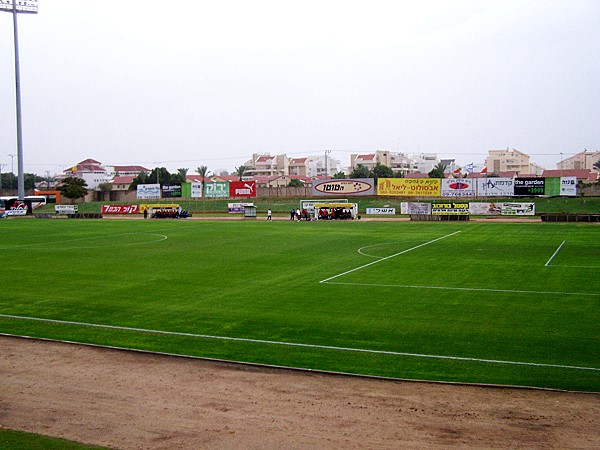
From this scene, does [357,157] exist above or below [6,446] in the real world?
above

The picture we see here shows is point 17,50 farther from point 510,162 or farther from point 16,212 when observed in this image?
point 510,162

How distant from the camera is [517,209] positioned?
68.9m

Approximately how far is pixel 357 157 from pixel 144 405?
182894mm

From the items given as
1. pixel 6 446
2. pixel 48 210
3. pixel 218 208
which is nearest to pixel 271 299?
pixel 6 446

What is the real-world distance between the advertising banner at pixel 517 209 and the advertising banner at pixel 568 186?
11209 millimetres

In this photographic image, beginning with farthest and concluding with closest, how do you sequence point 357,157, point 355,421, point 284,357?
point 357,157 → point 284,357 → point 355,421

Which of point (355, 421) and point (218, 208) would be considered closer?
point (355, 421)

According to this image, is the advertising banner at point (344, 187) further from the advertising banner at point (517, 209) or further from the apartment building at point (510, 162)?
the apartment building at point (510, 162)

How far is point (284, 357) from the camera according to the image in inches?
553

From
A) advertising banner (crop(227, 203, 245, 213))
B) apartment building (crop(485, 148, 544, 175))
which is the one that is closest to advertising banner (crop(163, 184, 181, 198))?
advertising banner (crop(227, 203, 245, 213))

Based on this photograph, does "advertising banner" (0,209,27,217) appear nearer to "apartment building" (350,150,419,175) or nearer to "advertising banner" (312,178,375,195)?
"advertising banner" (312,178,375,195)

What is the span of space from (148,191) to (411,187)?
143 ft

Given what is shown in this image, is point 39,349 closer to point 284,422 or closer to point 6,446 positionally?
point 6,446

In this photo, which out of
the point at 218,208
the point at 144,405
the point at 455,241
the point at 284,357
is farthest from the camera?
the point at 218,208
